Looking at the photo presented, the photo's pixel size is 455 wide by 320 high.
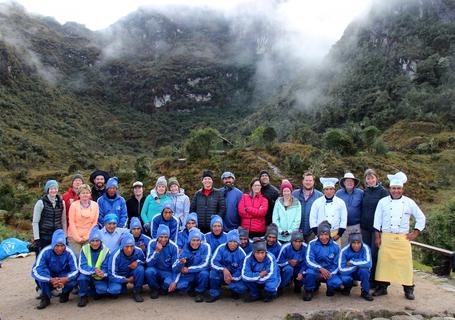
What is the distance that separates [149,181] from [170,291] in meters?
31.7

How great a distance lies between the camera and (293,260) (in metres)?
7.40

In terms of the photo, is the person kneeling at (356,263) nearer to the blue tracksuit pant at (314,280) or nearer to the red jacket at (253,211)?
the blue tracksuit pant at (314,280)

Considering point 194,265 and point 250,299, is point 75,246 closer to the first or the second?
point 194,265

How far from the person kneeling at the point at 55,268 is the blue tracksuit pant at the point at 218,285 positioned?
201 cm

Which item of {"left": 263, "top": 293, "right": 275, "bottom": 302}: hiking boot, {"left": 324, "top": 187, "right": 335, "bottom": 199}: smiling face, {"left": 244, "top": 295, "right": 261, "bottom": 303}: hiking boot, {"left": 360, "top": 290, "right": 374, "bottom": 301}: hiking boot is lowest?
{"left": 244, "top": 295, "right": 261, "bottom": 303}: hiking boot

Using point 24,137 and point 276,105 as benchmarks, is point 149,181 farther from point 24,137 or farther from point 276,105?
point 276,105

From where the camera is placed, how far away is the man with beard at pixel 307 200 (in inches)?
311

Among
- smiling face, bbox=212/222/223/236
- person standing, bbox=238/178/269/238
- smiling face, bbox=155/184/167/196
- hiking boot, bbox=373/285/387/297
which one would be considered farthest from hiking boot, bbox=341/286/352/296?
smiling face, bbox=155/184/167/196

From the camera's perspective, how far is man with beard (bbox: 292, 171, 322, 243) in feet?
25.9

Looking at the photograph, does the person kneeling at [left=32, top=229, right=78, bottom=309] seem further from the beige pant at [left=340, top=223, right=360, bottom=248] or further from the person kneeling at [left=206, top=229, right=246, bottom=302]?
the beige pant at [left=340, top=223, right=360, bottom=248]

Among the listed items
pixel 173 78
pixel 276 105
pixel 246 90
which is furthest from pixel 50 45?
pixel 276 105

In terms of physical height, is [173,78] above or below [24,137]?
above

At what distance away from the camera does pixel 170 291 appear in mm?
7391

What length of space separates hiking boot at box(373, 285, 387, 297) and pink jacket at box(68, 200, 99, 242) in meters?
4.52
